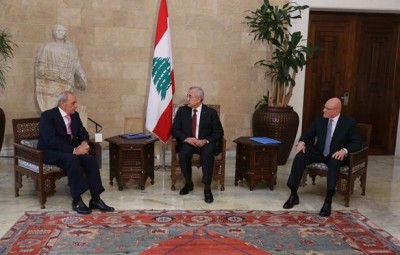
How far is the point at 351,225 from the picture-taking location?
3.69 metres

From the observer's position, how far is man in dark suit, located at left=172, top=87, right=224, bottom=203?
4453mm

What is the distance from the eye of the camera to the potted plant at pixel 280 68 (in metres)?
5.67

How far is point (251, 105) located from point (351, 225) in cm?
296

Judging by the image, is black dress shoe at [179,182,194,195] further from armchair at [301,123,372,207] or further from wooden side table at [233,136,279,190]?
armchair at [301,123,372,207]

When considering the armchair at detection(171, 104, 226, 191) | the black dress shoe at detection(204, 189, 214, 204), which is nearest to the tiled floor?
the black dress shoe at detection(204, 189, 214, 204)

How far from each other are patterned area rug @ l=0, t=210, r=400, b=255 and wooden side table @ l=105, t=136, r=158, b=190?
2.33ft

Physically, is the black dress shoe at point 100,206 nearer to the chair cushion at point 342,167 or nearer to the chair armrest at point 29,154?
the chair armrest at point 29,154

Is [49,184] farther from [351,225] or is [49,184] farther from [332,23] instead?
[332,23]

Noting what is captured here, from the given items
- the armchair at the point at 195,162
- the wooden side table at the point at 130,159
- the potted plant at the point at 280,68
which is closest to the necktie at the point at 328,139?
the armchair at the point at 195,162

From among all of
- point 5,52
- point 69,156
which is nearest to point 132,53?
point 5,52

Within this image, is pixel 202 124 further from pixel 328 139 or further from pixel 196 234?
pixel 196 234

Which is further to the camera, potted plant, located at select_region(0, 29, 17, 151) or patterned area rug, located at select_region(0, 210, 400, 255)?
potted plant, located at select_region(0, 29, 17, 151)

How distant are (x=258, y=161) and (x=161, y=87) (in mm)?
1653

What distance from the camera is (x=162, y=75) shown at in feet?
17.7
